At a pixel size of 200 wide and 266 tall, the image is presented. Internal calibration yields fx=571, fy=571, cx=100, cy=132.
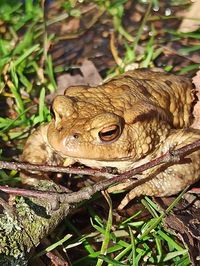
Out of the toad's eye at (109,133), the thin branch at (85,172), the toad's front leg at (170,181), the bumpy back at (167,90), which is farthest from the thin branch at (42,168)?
the bumpy back at (167,90)

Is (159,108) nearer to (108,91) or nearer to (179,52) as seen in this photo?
(108,91)

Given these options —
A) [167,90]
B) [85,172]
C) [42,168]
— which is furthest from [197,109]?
[42,168]

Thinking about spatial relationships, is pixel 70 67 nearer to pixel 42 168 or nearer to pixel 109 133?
pixel 109 133

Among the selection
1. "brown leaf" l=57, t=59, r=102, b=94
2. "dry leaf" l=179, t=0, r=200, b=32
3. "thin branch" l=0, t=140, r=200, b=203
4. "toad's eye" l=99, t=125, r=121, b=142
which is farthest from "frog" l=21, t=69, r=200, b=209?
"dry leaf" l=179, t=0, r=200, b=32

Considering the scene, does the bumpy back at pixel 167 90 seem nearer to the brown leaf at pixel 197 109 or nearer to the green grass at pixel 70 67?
the brown leaf at pixel 197 109

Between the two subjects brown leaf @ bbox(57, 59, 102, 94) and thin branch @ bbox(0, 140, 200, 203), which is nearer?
thin branch @ bbox(0, 140, 200, 203)

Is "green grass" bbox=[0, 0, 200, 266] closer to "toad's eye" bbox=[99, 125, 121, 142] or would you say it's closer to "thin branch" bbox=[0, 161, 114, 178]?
"thin branch" bbox=[0, 161, 114, 178]

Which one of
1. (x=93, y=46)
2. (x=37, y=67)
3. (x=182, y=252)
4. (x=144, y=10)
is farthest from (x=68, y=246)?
(x=144, y=10)

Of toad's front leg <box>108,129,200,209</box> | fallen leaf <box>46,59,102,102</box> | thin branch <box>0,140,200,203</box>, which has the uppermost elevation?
thin branch <box>0,140,200,203</box>
